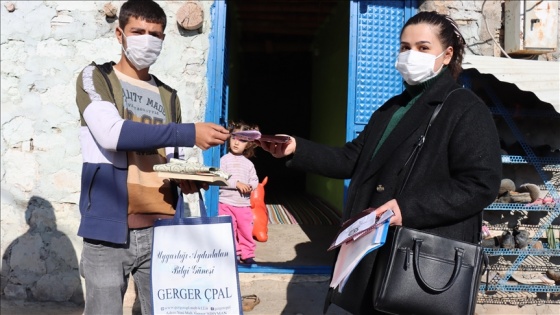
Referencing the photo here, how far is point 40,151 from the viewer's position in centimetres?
421

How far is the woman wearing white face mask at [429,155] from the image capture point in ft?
6.33

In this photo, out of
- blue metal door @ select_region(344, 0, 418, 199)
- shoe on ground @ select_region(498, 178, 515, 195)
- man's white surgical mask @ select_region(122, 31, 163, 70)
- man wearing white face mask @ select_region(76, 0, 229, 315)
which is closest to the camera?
man wearing white face mask @ select_region(76, 0, 229, 315)

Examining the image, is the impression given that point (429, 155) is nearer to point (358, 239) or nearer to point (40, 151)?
point (358, 239)

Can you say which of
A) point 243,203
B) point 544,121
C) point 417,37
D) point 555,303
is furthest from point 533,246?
point 417,37

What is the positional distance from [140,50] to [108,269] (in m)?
0.90

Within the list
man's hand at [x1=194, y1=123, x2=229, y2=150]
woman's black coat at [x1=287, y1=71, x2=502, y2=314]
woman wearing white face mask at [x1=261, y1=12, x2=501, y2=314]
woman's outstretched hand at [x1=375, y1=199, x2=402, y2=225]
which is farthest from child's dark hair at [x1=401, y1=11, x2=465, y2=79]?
man's hand at [x1=194, y1=123, x2=229, y2=150]

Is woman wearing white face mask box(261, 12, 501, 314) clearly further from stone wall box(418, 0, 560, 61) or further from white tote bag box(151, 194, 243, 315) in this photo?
stone wall box(418, 0, 560, 61)

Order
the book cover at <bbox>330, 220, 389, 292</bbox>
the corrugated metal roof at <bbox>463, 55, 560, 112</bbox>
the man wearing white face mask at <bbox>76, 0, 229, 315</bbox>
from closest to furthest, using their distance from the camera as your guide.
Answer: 1. the book cover at <bbox>330, 220, 389, 292</bbox>
2. the man wearing white face mask at <bbox>76, 0, 229, 315</bbox>
3. the corrugated metal roof at <bbox>463, 55, 560, 112</bbox>

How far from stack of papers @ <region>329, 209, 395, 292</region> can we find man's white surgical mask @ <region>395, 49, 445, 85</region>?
59 cm

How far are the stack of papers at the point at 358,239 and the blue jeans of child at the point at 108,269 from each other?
2.50 ft

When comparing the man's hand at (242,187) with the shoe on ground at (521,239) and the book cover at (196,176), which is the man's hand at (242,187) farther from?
the book cover at (196,176)

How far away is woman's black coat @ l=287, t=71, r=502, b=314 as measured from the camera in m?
1.92

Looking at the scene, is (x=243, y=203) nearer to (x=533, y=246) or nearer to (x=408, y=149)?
(x=533, y=246)

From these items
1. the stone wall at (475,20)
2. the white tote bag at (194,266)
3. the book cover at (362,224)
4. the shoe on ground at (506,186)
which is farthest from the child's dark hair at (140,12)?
the shoe on ground at (506,186)
